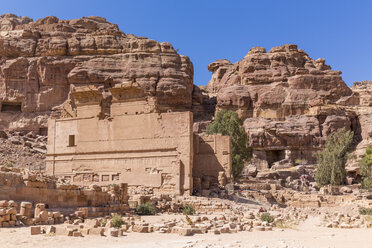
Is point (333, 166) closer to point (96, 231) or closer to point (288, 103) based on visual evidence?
point (288, 103)

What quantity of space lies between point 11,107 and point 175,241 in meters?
44.9

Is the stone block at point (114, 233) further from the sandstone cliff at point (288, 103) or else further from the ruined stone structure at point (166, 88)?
the sandstone cliff at point (288, 103)

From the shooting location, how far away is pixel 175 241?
9.88 m

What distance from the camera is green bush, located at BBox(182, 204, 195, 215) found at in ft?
61.0

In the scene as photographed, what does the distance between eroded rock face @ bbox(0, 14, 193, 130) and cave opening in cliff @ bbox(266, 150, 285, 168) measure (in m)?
11.2

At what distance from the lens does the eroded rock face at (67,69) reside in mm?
48250

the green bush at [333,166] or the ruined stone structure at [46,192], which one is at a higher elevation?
the green bush at [333,166]

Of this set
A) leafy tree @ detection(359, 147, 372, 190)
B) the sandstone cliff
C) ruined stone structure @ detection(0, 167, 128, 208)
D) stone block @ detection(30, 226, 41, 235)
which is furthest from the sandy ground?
the sandstone cliff

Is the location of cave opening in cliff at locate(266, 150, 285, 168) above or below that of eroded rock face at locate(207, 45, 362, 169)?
below

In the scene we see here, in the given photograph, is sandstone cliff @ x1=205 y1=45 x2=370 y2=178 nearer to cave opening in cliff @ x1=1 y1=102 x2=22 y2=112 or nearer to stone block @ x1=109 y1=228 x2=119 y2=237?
cave opening in cliff @ x1=1 y1=102 x2=22 y2=112

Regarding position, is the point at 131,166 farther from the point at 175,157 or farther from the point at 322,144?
the point at 322,144

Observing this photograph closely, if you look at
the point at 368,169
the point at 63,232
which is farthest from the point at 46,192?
the point at 368,169

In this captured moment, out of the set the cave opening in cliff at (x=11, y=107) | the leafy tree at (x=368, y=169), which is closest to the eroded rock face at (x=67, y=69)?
the cave opening in cliff at (x=11, y=107)

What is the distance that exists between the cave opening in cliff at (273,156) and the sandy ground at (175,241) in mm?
36824
